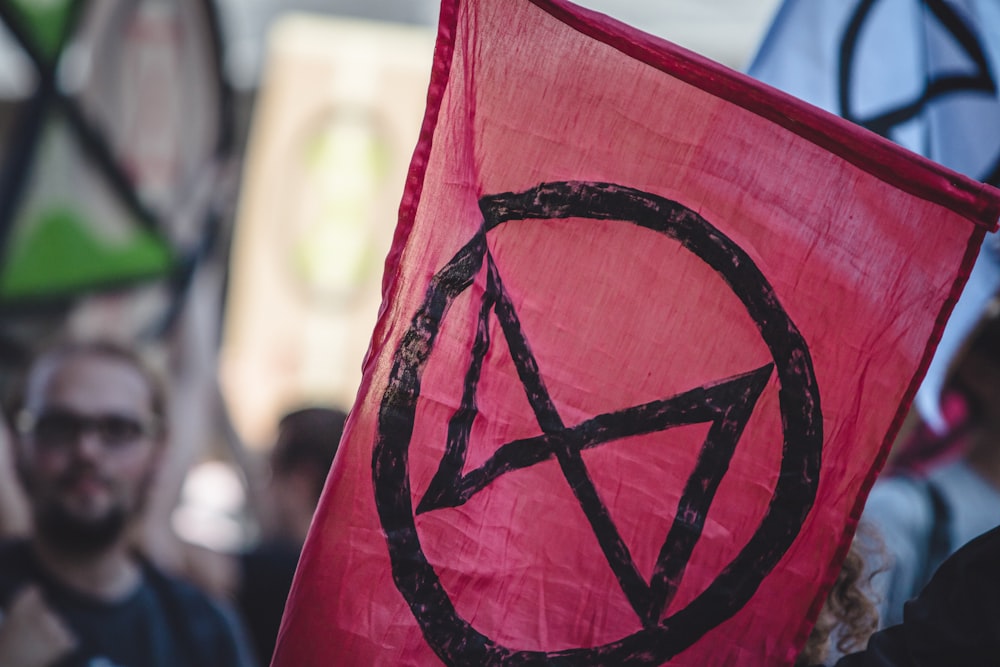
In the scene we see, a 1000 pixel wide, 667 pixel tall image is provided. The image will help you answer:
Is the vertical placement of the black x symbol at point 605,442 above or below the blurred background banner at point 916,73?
below

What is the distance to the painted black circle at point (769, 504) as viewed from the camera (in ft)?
4.37

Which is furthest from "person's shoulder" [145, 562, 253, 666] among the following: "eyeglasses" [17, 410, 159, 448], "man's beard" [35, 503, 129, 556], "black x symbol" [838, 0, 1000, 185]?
"black x symbol" [838, 0, 1000, 185]

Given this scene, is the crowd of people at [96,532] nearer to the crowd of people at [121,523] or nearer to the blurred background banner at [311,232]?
the crowd of people at [121,523]

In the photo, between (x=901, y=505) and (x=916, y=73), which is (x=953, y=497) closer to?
(x=901, y=505)

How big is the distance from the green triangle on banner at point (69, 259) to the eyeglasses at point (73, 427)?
1.80ft

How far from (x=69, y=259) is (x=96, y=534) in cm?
89

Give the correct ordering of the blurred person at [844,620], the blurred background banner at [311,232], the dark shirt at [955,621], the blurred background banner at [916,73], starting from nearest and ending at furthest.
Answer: the dark shirt at [955,621], the blurred person at [844,620], the blurred background banner at [916,73], the blurred background banner at [311,232]

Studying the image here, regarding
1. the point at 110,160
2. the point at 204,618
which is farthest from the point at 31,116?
the point at 204,618

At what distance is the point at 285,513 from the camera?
2938 millimetres

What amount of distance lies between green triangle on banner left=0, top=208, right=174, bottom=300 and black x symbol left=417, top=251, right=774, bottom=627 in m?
1.61

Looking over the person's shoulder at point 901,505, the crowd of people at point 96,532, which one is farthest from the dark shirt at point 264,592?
the person's shoulder at point 901,505

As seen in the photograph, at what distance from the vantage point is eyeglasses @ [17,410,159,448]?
2.06 meters

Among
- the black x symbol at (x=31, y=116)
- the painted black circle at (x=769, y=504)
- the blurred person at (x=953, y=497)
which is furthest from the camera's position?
the black x symbol at (x=31, y=116)

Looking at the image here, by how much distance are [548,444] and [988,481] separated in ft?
4.54
